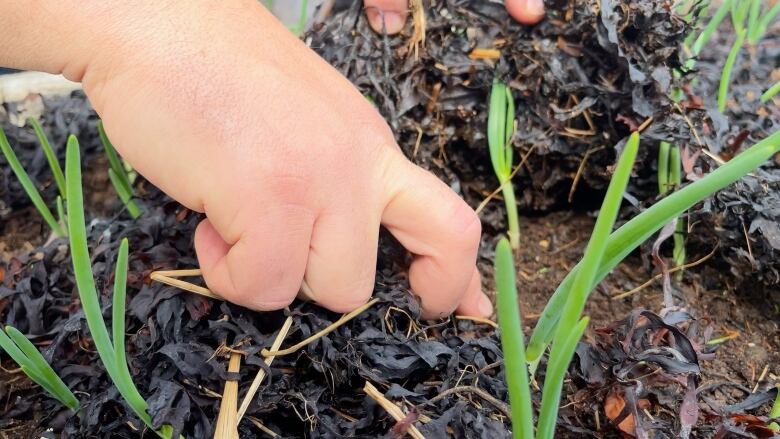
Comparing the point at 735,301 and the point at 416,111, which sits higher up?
the point at 416,111

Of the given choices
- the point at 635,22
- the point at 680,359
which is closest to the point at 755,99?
the point at 635,22

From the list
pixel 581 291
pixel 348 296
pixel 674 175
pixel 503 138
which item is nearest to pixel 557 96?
pixel 503 138

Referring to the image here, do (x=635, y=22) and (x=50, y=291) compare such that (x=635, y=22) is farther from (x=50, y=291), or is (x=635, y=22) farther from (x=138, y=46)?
(x=50, y=291)

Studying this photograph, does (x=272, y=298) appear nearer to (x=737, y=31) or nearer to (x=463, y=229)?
(x=463, y=229)

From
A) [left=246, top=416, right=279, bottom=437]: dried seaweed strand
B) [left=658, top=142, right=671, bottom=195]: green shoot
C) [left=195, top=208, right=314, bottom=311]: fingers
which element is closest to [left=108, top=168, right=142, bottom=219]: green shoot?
[left=195, top=208, right=314, bottom=311]: fingers

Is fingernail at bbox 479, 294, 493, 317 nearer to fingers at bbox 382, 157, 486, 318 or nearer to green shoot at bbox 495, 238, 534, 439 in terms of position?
fingers at bbox 382, 157, 486, 318

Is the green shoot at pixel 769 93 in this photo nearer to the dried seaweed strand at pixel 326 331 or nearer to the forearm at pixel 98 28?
the dried seaweed strand at pixel 326 331

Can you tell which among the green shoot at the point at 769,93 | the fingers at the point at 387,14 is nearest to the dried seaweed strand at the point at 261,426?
the fingers at the point at 387,14
